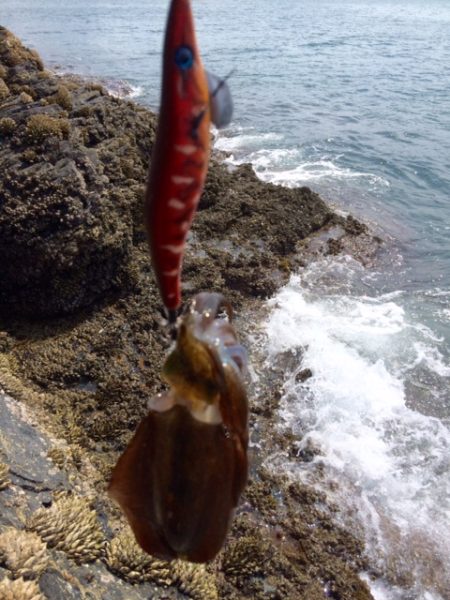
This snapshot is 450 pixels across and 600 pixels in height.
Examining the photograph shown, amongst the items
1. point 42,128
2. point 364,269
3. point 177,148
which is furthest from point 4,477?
point 364,269

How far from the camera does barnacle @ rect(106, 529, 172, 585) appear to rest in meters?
7.32

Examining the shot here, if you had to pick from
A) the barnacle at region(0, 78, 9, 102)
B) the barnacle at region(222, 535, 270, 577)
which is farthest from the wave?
the barnacle at region(222, 535, 270, 577)

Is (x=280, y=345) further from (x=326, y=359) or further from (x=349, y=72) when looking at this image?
(x=349, y=72)

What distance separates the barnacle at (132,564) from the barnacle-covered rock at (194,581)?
16cm

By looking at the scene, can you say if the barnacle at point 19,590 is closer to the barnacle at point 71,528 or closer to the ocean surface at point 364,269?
the barnacle at point 71,528

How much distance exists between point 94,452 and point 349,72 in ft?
143

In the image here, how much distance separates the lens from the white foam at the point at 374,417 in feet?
32.8

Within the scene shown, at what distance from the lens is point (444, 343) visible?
15102 millimetres

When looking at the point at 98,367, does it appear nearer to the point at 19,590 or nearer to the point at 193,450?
the point at 19,590

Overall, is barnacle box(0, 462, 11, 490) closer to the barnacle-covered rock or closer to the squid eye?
the barnacle-covered rock

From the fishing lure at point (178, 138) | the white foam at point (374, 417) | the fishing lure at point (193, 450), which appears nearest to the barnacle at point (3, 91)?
the white foam at point (374, 417)

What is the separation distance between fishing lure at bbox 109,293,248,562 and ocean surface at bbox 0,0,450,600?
26.3ft

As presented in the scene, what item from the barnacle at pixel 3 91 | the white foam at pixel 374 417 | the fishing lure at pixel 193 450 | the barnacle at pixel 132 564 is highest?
the fishing lure at pixel 193 450

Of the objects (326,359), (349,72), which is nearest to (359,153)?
(326,359)
